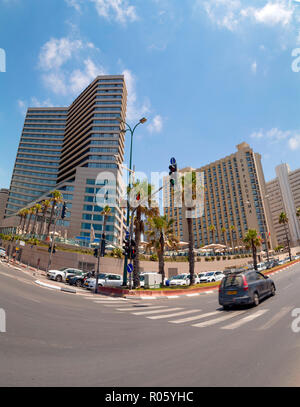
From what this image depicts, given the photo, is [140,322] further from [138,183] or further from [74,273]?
[74,273]

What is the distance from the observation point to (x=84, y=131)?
7956cm

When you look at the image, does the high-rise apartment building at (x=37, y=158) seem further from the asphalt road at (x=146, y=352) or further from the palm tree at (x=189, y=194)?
the asphalt road at (x=146, y=352)

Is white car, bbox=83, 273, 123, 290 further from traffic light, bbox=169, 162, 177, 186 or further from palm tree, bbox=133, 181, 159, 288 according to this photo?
traffic light, bbox=169, 162, 177, 186

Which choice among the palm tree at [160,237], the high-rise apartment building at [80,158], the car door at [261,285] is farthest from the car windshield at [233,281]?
the high-rise apartment building at [80,158]

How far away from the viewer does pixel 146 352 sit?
14.6 feet

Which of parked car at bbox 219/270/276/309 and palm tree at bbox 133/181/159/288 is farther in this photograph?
palm tree at bbox 133/181/159/288

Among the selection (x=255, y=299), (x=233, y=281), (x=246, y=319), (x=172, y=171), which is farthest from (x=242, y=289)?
(x=172, y=171)

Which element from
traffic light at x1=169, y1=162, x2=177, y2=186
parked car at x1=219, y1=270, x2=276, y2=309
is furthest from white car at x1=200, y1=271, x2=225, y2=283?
traffic light at x1=169, y1=162, x2=177, y2=186

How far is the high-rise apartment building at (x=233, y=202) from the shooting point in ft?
300

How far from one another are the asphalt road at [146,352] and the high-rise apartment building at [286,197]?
161529mm

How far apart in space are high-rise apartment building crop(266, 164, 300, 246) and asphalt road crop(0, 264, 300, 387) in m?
162

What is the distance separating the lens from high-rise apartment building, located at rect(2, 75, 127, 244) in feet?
200
